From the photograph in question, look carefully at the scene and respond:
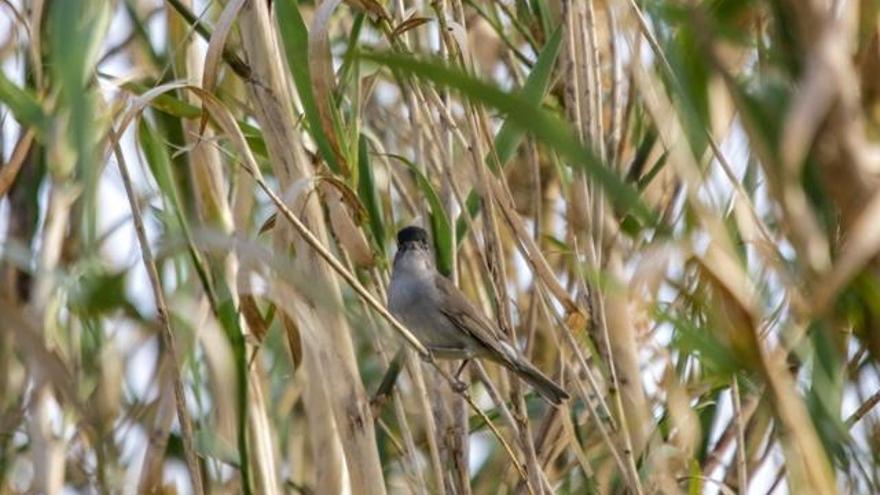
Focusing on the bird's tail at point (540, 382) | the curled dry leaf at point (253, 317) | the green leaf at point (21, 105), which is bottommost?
the bird's tail at point (540, 382)

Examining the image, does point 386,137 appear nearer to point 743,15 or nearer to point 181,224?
point 181,224

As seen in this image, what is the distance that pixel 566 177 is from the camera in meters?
2.34

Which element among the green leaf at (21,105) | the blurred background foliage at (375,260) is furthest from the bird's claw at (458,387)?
the green leaf at (21,105)

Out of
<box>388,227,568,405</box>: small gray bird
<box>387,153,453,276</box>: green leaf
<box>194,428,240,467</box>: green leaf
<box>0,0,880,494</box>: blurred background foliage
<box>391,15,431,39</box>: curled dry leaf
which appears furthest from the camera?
<box>388,227,568,405</box>: small gray bird

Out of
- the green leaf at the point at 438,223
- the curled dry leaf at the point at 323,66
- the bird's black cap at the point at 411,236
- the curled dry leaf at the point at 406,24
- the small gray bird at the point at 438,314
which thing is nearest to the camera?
the curled dry leaf at the point at 323,66

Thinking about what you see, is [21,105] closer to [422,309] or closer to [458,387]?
[458,387]

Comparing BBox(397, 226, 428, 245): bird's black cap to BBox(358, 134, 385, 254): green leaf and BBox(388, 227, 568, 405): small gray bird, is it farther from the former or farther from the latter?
BBox(358, 134, 385, 254): green leaf

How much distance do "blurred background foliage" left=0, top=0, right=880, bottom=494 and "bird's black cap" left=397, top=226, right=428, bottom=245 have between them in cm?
5

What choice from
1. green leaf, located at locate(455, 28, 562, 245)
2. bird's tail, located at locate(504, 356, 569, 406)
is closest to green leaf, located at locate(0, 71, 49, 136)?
green leaf, located at locate(455, 28, 562, 245)

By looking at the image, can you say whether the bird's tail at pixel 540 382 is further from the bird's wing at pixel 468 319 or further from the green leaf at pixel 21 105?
the green leaf at pixel 21 105

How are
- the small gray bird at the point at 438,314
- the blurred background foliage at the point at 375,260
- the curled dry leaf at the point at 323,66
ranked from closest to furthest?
1. the blurred background foliage at the point at 375,260
2. the curled dry leaf at the point at 323,66
3. the small gray bird at the point at 438,314

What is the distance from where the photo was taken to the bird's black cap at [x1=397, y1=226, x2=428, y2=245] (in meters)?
2.84

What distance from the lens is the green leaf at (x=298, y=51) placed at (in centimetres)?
197

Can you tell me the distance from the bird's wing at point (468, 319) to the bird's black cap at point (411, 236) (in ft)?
0.30
